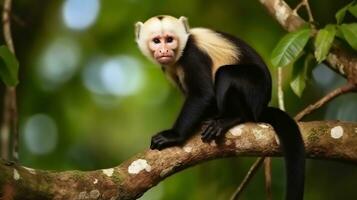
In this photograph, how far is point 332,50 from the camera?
353 centimetres

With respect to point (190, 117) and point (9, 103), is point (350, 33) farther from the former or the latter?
point (9, 103)

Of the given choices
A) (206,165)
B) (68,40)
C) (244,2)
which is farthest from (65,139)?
(244,2)

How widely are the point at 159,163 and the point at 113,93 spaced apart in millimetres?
3920

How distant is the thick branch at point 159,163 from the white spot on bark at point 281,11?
80 centimetres

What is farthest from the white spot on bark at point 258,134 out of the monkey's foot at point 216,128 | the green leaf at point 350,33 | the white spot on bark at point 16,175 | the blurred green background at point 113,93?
the blurred green background at point 113,93

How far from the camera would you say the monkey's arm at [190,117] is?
314 cm

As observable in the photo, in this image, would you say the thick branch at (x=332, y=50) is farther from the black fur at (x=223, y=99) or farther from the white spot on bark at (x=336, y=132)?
the white spot on bark at (x=336, y=132)

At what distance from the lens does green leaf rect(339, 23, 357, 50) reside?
10.0ft

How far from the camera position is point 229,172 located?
4.92 meters

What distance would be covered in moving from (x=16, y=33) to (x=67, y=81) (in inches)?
28.3

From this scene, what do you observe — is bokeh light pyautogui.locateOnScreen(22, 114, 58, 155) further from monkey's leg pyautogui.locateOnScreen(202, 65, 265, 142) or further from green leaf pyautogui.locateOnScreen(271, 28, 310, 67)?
green leaf pyautogui.locateOnScreen(271, 28, 310, 67)

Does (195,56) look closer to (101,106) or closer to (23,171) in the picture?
(23,171)

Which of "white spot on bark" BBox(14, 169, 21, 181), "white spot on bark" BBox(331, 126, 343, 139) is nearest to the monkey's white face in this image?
"white spot on bark" BBox(331, 126, 343, 139)

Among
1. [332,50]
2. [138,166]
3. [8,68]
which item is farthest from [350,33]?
[8,68]
